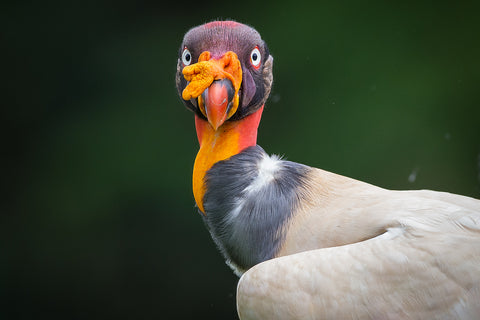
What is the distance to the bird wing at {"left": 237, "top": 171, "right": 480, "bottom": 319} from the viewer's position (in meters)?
1.69

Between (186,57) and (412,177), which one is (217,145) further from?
(412,177)

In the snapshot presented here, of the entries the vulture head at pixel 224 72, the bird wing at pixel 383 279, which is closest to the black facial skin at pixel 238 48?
the vulture head at pixel 224 72

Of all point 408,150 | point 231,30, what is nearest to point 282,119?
point 408,150

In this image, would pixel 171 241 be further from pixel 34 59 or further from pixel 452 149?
pixel 452 149

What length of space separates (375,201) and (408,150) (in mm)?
2309

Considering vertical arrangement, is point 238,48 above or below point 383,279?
above

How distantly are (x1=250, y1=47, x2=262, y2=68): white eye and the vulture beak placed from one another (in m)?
0.19

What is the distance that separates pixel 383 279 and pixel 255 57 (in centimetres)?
96

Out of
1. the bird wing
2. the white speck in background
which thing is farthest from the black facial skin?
the white speck in background

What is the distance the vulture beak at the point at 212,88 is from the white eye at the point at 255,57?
0.19m

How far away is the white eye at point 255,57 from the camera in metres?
2.26

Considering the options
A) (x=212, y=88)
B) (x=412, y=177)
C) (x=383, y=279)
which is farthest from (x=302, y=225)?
(x=412, y=177)

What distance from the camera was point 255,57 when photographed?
2279 mm

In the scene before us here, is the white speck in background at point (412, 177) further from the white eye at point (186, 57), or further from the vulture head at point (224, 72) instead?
the white eye at point (186, 57)
